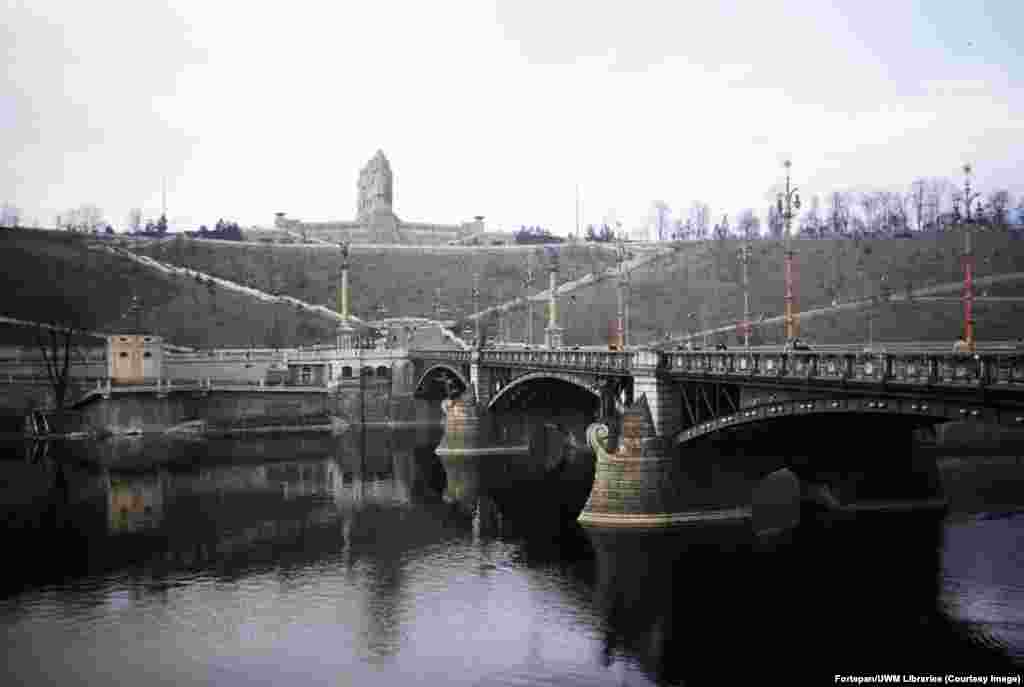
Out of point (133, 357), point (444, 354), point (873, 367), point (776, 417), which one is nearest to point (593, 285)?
point (444, 354)

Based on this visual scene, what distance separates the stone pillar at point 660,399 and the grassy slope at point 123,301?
88324 millimetres

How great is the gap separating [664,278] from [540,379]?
292 ft

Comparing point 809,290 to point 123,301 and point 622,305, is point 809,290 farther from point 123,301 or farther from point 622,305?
point 123,301

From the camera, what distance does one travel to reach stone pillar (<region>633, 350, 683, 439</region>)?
4525cm

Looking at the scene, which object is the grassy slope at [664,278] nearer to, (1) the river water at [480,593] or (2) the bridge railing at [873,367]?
(1) the river water at [480,593]

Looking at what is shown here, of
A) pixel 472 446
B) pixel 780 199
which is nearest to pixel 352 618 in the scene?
pixel 780 199

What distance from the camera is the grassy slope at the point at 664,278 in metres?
116

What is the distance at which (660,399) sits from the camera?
45.5 meters

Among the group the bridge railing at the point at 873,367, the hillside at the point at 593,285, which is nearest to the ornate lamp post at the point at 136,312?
the hillside at the point at 593,285

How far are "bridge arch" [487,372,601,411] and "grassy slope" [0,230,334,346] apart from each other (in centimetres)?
6096

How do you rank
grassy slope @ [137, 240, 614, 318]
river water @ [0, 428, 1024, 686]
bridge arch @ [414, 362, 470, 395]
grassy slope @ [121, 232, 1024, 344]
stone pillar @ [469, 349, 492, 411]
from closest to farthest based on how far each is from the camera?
river water @ [0, 428, 1024, 686], stone pillar @ [469, 349, 492, 411], bridge arch @ [414, 362, 470, 395], grassy slope @ [121, 232, 1024, 344], grassy slope @ [137, 240, 614, 318]

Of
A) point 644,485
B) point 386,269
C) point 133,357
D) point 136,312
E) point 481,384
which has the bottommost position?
point 644,485

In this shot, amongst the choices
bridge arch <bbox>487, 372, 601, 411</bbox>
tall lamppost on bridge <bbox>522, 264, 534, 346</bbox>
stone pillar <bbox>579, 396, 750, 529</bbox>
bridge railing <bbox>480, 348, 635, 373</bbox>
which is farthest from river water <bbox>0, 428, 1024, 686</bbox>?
tall lamppost on bridge <bbox>522, 264, 534, 346</bbox>

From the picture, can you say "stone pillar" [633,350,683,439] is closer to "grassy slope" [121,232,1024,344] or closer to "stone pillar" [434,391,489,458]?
"stone pillar" [434,391,489,458]
